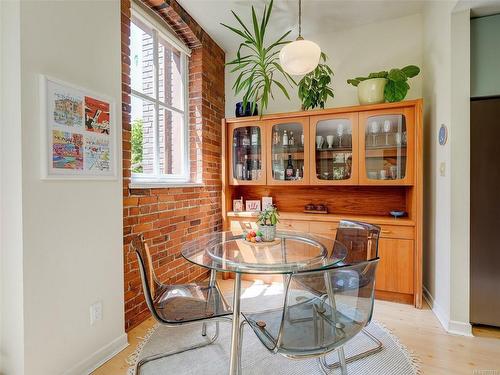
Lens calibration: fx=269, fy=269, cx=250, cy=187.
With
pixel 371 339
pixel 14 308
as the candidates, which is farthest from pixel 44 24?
pixel 371 339

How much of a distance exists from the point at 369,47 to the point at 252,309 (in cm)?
310

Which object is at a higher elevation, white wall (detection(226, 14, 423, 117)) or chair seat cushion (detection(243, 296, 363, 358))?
white wall (detection(226, 14, 423, 117))

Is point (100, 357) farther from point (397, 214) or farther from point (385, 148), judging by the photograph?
point (385, 148)

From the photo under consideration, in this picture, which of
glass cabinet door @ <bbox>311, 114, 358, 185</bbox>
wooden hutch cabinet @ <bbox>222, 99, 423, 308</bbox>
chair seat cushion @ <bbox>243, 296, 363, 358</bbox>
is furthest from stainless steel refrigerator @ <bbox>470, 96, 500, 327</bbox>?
chair seat cushion @ <bbox>243, 296, 363, 358</bbox>

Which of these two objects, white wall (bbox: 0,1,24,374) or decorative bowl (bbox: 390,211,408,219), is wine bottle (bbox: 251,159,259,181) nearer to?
decorative bowl (bbox: 390,211,408,219)

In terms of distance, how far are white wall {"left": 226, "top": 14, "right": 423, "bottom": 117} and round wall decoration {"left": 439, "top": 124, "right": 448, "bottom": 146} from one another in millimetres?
866

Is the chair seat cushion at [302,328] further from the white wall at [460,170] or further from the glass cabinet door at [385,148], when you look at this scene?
the glass cabinet door at [385,148]

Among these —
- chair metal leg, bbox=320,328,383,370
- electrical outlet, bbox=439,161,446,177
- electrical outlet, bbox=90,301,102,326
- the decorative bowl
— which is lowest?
chair metal leg, bbox=320,328,383,370

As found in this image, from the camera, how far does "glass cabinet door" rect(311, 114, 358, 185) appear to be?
2832 millimetres

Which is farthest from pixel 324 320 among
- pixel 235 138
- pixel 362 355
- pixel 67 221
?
pixel 235 138

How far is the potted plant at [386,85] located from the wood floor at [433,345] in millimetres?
2002

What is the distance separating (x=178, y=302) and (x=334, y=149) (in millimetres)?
2212

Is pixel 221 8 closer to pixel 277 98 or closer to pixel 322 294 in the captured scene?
pixel 277 98

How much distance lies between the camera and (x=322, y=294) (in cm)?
147
